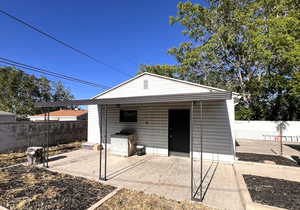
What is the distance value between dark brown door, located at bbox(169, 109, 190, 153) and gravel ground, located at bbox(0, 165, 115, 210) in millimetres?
3556

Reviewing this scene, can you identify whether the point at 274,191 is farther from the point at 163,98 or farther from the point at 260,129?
the point at 260,129

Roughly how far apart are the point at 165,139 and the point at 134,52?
14.8 m

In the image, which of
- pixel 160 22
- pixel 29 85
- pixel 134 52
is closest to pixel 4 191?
pixel 160 22

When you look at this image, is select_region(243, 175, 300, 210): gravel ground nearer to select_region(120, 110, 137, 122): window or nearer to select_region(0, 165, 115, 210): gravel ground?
select_region(0, 165, 115, 210): gravel ground

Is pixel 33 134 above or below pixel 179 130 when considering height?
below

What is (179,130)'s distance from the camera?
6414mm

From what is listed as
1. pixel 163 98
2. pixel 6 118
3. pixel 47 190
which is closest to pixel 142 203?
pixel 47 190

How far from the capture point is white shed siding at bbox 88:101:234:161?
5659 millimetres

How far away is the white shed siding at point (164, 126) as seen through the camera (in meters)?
5.66

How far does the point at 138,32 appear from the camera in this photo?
13.6 meters

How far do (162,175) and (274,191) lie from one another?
2744 mm

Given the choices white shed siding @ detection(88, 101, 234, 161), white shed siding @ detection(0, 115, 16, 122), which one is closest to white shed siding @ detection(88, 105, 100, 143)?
white shed siding @ detection(88, 101, 234, 161)

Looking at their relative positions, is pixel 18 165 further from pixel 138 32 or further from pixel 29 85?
pixel 29 85

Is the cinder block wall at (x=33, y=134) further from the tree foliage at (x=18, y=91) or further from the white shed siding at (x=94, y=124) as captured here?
the tree foliage at (x=18, y=91)
